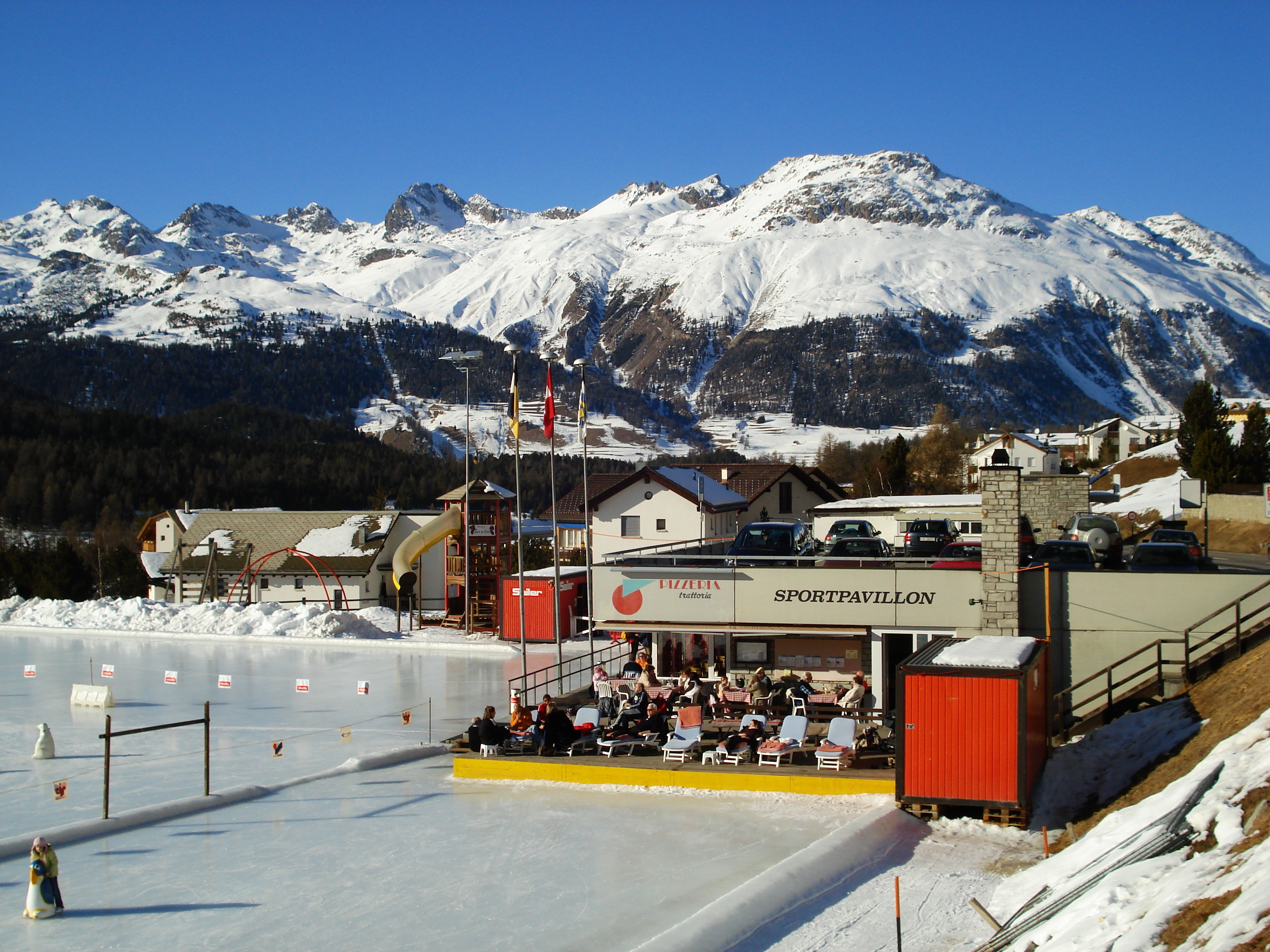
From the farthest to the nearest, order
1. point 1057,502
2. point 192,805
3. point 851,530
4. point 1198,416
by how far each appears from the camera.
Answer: point 1198,416 → point 1057,502 → point 851,530 → point 192,805

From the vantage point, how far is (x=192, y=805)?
15.8 meters

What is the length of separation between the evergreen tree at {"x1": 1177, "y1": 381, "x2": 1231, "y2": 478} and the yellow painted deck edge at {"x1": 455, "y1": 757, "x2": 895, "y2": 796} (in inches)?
2285

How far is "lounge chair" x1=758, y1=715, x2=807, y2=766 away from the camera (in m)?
16.6

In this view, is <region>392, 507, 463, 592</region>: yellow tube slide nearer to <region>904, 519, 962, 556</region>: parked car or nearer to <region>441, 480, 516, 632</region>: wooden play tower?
<region>441, 480, 516, 632</region>: wooden play tower

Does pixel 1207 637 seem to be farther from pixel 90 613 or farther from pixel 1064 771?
pixel 90 613

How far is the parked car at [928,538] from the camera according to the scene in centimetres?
2742

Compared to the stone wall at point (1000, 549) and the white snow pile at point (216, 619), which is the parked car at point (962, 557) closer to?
the stone wall at point (1000, 549)

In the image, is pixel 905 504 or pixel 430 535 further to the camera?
pixel 430 535

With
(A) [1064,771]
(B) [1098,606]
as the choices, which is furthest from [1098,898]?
(B) [1098,606]

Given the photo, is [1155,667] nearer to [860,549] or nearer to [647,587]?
[860,549]

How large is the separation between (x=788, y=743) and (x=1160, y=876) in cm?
808

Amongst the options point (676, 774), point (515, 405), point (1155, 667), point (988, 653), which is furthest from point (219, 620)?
point (1155, 667)

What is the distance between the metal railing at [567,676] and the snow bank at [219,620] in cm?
647

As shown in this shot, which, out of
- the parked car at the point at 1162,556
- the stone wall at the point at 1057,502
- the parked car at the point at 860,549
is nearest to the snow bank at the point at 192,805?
the parked car at the point at 860,549
